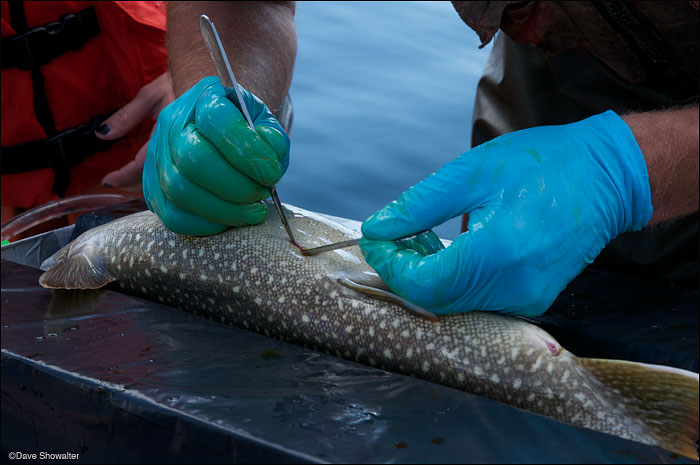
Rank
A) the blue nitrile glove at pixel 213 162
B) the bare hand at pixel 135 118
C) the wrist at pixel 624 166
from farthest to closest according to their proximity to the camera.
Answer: the bare hand at pixel 135 118
the blue nitrile glove at pixel 213 162
the wrist at pixel 624 166

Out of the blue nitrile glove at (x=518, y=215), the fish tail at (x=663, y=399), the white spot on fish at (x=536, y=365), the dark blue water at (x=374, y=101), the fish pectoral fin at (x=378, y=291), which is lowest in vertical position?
the dark blue water at (x=374, y=101)

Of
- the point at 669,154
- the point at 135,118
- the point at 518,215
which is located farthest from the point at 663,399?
the point at 135,118

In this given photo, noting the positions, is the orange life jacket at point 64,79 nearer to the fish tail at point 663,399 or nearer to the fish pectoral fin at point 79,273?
the fish pectoral fin at point 79,273

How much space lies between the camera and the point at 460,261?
52.6 inches

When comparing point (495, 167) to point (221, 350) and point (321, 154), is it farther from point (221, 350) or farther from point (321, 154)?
point (321, 154)

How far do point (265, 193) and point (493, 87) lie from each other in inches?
47.2

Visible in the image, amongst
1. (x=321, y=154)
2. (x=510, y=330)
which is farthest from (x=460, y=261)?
(x=321, y=154)

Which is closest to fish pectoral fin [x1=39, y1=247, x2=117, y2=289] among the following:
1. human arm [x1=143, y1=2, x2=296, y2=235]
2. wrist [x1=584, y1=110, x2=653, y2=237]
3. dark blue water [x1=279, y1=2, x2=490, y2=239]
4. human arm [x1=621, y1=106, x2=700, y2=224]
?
human arm [x1=143, y1=2, x2=296, y2=235]

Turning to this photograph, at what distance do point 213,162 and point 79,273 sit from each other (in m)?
Result: 0.52

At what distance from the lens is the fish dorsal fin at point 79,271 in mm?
1693

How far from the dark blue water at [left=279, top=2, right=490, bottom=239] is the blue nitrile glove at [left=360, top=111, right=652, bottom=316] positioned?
196cm

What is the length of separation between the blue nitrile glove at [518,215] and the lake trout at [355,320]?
0.27 feet

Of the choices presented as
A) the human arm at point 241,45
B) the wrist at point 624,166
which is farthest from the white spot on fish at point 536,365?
the human arm at point 241,45

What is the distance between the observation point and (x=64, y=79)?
271cm
